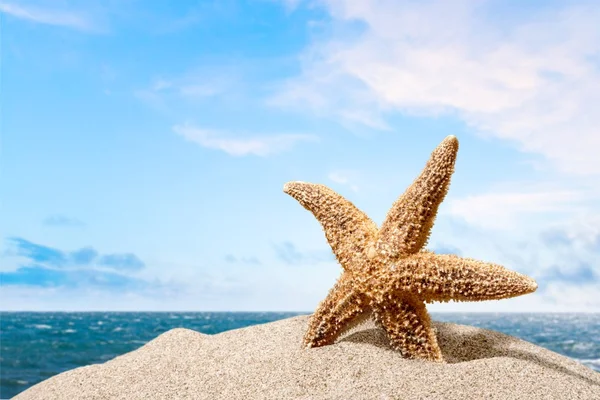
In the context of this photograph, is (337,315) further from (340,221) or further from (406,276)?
(340,221)

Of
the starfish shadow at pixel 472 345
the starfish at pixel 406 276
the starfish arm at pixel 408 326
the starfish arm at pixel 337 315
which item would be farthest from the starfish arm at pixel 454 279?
the starfish shadow at pixel 472 345

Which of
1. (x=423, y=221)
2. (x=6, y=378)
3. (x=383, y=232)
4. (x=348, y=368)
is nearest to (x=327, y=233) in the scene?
(x=383, y=232)

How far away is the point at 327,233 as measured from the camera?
566cm

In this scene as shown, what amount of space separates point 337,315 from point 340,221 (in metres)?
0.88

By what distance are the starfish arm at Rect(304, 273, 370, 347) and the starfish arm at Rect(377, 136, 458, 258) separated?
1.52 feet

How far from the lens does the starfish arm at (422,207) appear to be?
519 centimetres

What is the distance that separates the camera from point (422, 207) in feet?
17.1

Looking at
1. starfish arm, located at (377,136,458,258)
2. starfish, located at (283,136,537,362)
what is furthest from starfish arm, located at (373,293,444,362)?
starfish arm, located at (377,136,458,258)

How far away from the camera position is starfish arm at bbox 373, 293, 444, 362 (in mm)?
4980

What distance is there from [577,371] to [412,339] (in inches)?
64.9

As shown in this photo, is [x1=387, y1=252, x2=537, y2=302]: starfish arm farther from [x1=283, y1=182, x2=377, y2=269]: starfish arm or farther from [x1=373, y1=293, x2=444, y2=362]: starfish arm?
[x1=283, y1=182, x2=377, y2=269]: starfish arm

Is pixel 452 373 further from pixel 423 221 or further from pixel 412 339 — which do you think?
pixel 423 221

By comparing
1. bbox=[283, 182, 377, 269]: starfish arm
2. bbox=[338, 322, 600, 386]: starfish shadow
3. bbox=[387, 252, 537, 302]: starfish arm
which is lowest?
bbox=[338, 322, 600, 386]: starfish shadow

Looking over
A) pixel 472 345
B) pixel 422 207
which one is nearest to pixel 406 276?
pixel 422 207
